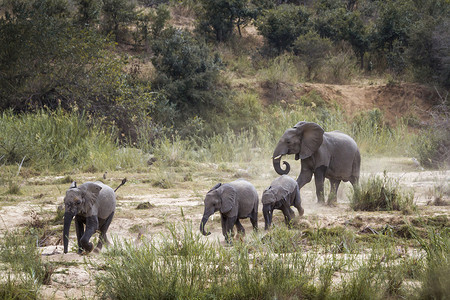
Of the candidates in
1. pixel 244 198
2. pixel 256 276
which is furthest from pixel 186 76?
pixel 256 276

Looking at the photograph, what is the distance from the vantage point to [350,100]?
25.8 metres

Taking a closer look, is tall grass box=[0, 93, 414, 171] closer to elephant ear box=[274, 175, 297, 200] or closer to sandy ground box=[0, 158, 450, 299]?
sandy ground box=[0, 158, 450, 299]

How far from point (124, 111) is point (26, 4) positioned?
6373mm

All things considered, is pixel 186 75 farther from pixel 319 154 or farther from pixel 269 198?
pixel 269 198

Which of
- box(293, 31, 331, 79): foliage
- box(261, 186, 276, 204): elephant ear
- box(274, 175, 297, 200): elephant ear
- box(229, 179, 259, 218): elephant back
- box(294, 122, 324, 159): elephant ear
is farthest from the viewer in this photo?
box(293, 31, 331, 79): foliage

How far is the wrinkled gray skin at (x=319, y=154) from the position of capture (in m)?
8.38

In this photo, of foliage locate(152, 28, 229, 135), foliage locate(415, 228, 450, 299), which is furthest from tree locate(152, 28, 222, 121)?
foliage locate(415, 228, 450, 299)

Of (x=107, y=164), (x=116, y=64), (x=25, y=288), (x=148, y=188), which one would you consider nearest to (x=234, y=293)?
(x=25, y=288)

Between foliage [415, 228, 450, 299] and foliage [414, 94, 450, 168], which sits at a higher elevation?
foliage [415, 228, 450, 299]

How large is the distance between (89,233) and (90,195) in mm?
350

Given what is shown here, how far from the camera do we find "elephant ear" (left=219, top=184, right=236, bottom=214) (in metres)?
6.09

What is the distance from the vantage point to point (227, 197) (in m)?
6.12

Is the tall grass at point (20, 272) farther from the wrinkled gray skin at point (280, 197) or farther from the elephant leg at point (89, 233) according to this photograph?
the wrinkled gray skin at point (280, 197)

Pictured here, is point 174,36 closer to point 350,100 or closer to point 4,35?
point 4,35
